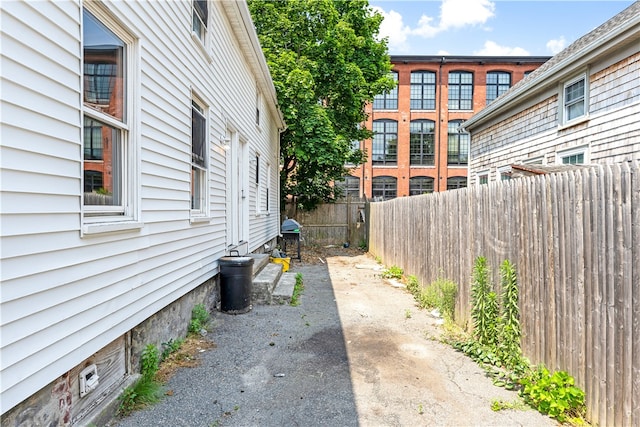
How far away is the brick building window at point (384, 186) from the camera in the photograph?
87.7ft

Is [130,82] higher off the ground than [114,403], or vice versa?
[130,82]

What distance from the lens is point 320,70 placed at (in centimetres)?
1374

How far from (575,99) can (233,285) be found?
8714 mm

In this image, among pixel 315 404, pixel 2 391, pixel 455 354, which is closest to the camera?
pixel 2 391

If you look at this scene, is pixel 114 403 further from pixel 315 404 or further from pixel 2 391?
pixel 315 404

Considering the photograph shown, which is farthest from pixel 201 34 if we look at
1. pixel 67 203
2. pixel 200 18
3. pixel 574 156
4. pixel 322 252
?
pixel 322 252

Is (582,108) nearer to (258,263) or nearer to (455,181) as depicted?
(258,263)

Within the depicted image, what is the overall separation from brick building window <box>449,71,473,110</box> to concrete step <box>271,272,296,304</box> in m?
23.2

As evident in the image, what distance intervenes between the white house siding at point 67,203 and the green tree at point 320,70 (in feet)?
29.2

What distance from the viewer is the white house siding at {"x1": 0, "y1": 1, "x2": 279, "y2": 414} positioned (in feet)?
6.12

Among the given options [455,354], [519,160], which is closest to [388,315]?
[455,354]

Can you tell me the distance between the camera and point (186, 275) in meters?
4.36

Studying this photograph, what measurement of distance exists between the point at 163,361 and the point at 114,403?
38.9 inches

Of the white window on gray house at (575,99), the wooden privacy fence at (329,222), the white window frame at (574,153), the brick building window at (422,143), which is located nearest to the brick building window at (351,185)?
the brick building window at (422,143)
